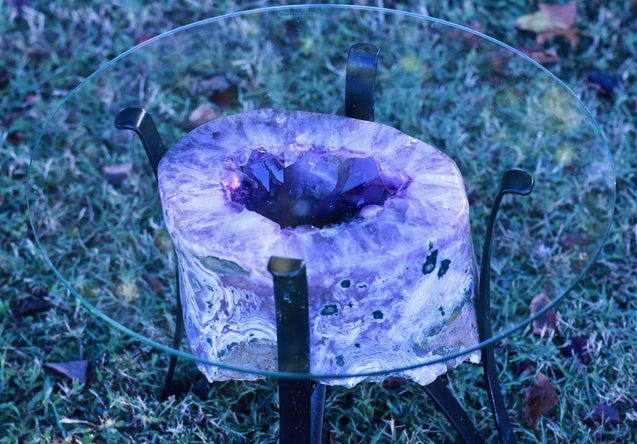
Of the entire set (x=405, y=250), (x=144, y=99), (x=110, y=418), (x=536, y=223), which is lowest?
(x=110, y=418)

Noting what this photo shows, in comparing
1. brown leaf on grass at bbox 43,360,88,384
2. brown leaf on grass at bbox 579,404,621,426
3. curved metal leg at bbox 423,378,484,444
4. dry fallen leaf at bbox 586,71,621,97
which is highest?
dry fallen leaf at bbox 586,71,621,97

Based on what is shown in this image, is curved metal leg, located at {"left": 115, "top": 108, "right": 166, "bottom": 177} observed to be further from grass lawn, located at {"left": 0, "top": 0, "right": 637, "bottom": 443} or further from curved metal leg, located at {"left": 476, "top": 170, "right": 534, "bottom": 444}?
curved metal leg, located at {"left": 476, "top": 170, "right": 534, "bottom": 444}

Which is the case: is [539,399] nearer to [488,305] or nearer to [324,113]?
[488,305]

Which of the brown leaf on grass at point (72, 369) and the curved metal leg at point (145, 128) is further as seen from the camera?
the brown leaf on grass at point (72, 369)

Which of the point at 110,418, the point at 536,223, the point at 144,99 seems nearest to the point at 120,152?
the point at 144,99

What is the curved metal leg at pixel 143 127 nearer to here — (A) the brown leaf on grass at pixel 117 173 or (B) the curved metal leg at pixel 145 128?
(B) the curved metal leg at pixel 145 128

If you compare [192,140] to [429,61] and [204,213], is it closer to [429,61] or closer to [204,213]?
[204,213]

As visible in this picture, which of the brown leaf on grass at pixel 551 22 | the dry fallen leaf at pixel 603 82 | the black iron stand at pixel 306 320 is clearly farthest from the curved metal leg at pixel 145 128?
the brown leaf on grass at pixel 551 22

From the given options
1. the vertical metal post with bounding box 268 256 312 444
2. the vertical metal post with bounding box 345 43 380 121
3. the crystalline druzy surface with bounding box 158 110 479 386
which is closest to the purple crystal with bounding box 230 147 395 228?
the crystalline druzy surface with bounding box 158 110 479 386
